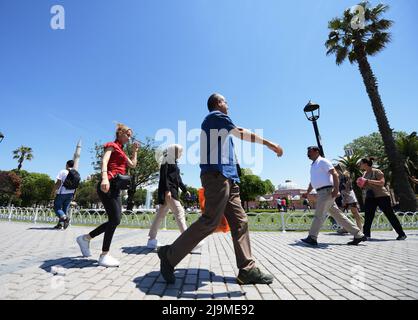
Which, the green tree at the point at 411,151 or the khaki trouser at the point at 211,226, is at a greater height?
the green tree at the point at 411,151

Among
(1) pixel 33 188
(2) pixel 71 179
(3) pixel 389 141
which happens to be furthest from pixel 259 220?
(1) pixel 33 188

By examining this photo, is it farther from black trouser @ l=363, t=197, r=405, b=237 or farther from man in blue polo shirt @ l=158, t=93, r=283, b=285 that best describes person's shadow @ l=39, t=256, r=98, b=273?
black trouser @ l=363, t=197, r=405, b=237

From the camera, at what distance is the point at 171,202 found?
4.65m

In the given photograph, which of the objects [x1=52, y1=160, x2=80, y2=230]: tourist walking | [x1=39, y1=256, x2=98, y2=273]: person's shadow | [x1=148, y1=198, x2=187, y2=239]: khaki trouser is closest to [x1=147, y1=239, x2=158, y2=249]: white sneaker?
[x1=148, y1=198, x2=187, y2=239]: khaki trouser

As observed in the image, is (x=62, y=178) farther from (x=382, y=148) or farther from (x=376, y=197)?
(x=382, y=148)

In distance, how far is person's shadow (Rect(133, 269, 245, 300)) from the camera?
2.40m

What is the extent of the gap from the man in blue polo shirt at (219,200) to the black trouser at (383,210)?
5.51 meters

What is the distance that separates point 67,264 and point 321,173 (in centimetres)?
541

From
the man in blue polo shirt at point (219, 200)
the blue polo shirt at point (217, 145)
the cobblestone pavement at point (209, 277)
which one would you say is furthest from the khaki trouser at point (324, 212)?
the blue polo shirt at point (217, 145)

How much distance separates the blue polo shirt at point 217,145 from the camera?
9.01ft

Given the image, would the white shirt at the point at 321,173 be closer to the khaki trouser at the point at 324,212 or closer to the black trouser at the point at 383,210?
the khaki trouser at the point at 324,212
